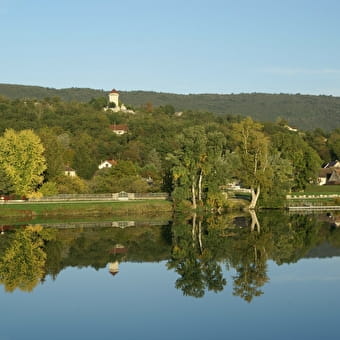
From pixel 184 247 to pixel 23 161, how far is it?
99.3 ft

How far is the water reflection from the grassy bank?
5.68 metres

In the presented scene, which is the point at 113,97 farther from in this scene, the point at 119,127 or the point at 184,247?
the point at 184,247

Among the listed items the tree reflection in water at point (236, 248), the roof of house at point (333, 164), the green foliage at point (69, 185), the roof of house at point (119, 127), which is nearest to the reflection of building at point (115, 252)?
the tree reflection in water at point (236, 248)

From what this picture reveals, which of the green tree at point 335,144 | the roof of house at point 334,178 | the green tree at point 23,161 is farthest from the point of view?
the green tree at point 335,144

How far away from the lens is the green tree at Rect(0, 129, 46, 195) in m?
68.5

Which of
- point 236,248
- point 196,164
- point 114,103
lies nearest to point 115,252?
point 236,248

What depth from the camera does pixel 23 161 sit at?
226 feet

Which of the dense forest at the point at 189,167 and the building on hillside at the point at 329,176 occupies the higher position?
the dense forest at the point at 189,167

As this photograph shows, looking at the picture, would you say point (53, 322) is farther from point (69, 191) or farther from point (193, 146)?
point (69, 191)

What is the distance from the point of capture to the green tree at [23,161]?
68.5 metres

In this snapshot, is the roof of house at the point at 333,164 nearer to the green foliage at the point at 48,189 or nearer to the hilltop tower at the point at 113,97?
the green foliage at the point at 48,189

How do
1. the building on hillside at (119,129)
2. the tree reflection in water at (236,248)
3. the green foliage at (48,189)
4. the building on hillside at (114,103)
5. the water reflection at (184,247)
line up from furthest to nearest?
1. the building on hillside at (114,103)
2. the building on hillside at (119,129)
3. the green foliage at (48,189)
4. the water reflection at (184,247)
5. the tree reflection in water at (236,248)

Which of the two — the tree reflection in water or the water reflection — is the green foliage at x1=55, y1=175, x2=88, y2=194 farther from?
the tree reflection in water

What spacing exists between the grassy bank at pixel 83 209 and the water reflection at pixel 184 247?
5.68 meters
